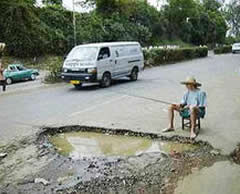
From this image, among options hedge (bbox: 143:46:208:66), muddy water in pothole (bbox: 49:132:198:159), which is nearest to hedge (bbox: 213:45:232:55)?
hedge (bbox: 143:46:208:66)

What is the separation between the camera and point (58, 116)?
29.6ft

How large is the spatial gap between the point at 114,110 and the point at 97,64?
4.91 m

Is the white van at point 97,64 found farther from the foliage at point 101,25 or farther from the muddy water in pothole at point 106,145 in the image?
the foliage at point 101,25

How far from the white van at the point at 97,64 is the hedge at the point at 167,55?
9.48m

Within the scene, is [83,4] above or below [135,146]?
above

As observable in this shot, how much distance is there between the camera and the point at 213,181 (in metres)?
4.82

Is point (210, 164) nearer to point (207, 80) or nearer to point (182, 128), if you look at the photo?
point (182, 128)

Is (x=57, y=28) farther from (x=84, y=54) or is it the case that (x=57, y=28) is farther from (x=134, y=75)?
(x=84, y=54)

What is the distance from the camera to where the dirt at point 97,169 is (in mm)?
4727

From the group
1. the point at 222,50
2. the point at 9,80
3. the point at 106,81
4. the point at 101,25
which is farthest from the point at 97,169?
the point at 222,50

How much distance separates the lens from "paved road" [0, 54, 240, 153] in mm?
7508

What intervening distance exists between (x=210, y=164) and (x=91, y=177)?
1921 mm

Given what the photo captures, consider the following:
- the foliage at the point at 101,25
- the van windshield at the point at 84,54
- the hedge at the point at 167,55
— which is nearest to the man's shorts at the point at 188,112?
the van windshield at the point at 84,54

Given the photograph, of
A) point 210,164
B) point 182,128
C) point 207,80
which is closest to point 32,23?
point 207,80
